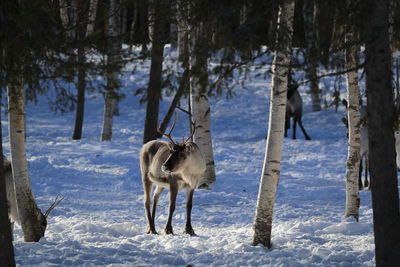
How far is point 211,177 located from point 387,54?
8255mm

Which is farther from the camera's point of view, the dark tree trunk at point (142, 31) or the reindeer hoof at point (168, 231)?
the reindeer hoof at point (168, 231)

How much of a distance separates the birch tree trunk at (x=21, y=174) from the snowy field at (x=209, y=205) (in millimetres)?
291

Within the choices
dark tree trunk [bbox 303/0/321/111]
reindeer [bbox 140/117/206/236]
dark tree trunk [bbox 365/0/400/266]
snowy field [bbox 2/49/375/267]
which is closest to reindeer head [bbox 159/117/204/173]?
reindeer [bbox 140/117/206/236]

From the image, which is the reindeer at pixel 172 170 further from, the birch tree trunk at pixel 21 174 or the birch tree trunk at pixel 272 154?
the birch tree trunk at pixel 21 174

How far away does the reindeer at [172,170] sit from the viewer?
10137 millimetres

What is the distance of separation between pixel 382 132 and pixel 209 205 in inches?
259

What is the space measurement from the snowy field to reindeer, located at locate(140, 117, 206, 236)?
36 cm

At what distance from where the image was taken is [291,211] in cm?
1150

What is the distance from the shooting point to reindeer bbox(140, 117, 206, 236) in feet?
Answer: 33.3

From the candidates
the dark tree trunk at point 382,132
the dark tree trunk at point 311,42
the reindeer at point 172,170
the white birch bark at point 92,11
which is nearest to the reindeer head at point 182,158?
the reindeer at point 172,170

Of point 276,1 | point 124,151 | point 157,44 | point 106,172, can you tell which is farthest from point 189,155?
point 124,151

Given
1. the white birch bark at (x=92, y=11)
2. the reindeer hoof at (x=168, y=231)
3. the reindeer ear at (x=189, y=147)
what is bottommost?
the reindeer hoof at (x=168, y=231)

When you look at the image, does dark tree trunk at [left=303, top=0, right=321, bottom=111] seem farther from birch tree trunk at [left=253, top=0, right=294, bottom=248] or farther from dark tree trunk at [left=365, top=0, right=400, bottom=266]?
birch tree trunk at [left=253, top=0, right=294, bottom=248]

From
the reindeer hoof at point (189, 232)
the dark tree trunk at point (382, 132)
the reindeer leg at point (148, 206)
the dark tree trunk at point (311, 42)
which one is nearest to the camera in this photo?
the dark tree trunk at point (382, 132)
